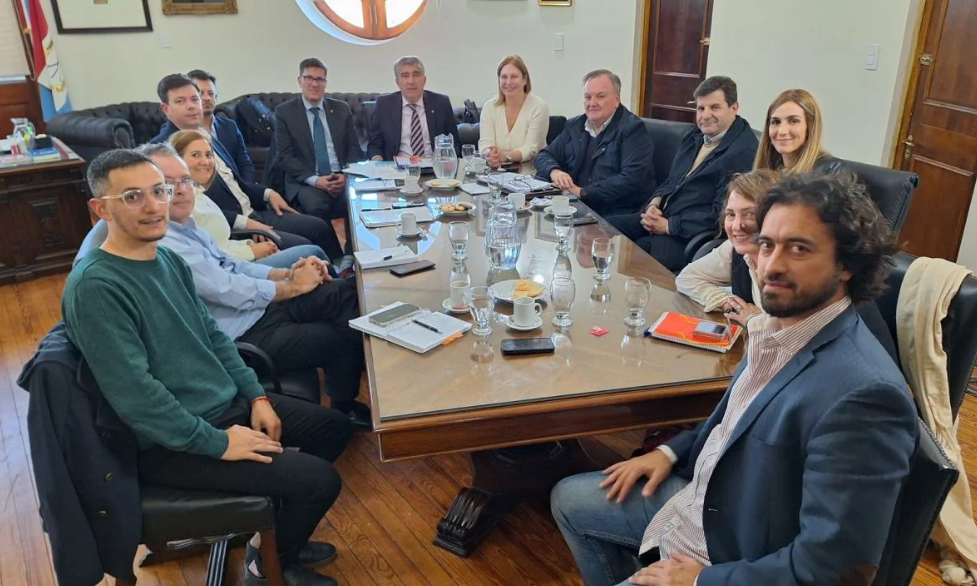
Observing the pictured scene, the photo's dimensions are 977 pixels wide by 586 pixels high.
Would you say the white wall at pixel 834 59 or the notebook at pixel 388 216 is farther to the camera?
the white wall at pixel 834 59

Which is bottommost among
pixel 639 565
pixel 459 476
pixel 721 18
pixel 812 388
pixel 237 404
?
pixel 459 476

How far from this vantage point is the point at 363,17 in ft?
19.6

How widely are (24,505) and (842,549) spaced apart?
93.4 inches

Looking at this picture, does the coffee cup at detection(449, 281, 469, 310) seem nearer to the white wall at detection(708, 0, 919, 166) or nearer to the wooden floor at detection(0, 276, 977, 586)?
the wooden floor at detection(0, 276, 977, 586)

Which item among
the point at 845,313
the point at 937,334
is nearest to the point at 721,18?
the point at 937,334

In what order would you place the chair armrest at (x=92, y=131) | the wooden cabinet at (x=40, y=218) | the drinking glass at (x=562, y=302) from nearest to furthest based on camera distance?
the drinking glass at (x=562, y=302) < the wooden cabinet at (x=40, y=218) < the chair armrest at (x=92, y=131)

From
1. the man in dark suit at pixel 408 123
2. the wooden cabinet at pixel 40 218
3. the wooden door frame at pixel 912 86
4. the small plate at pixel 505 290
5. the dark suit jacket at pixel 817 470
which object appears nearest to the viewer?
the dark suit jacket at pixel 817 470

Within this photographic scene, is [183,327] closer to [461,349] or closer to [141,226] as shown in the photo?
[141,226]

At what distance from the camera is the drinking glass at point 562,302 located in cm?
174

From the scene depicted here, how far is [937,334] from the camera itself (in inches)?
59.9

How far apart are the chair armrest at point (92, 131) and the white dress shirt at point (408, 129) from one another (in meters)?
2.06

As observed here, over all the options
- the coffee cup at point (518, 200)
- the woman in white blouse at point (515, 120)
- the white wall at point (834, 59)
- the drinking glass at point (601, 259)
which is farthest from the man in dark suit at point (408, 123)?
the drinking glass at point (601, 259)

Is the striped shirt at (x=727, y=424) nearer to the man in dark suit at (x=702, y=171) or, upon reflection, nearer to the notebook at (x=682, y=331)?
the notebook at (x=682, y=331)

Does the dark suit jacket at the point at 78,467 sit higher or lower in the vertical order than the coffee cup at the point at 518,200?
lower
